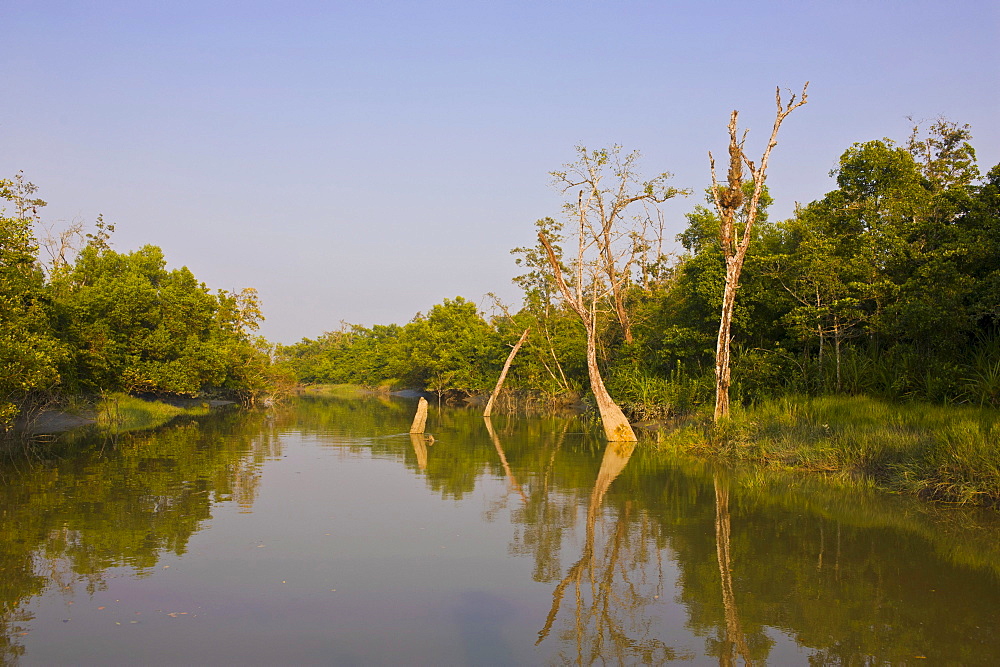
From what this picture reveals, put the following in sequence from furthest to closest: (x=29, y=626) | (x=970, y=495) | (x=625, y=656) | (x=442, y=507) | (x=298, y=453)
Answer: (x=298, y=453), (x=442, y=507), (x=970, y=495), (x=29, y=626), (x=625, y=656)

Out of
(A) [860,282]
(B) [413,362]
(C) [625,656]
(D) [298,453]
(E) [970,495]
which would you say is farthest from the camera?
(B) [413,362]

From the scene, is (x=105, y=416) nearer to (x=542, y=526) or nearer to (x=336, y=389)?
(x=542, y=526)

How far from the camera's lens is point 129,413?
36.8 m

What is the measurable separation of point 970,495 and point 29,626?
559 inches

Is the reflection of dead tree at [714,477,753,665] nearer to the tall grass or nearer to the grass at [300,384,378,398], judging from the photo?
the tall grass

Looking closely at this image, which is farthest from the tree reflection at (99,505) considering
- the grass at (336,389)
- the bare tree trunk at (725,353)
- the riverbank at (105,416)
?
the grass at (336,389)

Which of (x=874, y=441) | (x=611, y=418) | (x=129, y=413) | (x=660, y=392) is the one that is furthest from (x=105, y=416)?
(x=874, y=441)

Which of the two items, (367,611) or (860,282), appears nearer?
(367,611)

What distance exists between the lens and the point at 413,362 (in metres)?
72.6

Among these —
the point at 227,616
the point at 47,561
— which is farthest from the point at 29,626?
the point at 47,561

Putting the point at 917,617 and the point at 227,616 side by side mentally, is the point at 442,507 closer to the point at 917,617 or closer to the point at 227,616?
the point at 227,616

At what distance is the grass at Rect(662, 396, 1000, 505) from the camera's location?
13250mm

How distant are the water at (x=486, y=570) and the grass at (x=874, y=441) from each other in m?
0.79

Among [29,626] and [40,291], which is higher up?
[40,291]
